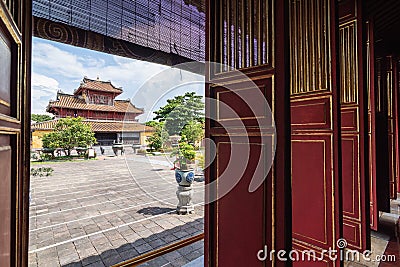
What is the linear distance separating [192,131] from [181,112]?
14.4 inches

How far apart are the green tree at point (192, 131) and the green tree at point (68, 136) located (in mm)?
1558

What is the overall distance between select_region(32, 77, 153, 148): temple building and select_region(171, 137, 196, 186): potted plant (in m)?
0.63

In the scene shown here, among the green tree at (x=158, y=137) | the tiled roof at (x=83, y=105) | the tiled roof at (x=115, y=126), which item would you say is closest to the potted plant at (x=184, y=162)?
the green tree at (x=158, y=137)

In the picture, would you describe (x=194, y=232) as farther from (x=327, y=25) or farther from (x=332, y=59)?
(x=327, y=25)

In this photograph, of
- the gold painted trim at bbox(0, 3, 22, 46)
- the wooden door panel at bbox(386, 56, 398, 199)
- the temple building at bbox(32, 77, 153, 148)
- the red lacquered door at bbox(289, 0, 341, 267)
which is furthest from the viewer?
the temple building at bbox(32, 77, 153, 148)

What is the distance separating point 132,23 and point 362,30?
197 cm

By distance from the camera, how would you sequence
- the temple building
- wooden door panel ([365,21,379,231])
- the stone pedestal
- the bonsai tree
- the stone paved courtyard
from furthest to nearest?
the temple building < the bonsai tree < the stone pedestal < wooden door panel ([365,21,379,231]) < the stone paved courtyard

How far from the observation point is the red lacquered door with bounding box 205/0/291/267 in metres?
0.98

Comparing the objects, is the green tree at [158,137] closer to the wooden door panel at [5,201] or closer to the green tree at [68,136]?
the green tree at [68,136]

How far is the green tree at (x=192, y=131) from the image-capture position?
3.51 m

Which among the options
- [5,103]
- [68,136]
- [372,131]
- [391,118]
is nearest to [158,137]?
[68,136]

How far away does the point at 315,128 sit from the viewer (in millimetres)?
1591

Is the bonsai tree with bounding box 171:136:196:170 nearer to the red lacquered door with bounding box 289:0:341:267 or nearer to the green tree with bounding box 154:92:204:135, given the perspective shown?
the green tree with bounding box 154:92:204:135

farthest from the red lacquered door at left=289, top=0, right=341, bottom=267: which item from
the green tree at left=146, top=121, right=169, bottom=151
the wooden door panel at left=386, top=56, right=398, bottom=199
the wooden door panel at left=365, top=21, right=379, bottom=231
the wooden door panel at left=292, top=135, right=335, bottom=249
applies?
the wooden door panel at left=386, top=56, right=398, bottom=199
